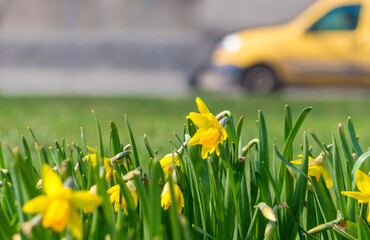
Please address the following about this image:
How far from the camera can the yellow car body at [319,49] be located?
10156 millimetres

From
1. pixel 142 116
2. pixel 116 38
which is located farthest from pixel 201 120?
pixel 116 38

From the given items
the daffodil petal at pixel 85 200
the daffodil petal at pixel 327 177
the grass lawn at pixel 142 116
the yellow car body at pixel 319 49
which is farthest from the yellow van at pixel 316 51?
the daffodil petal at pixel 85 200

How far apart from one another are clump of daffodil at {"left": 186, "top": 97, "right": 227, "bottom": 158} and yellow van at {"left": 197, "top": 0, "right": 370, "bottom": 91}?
29.8 feet

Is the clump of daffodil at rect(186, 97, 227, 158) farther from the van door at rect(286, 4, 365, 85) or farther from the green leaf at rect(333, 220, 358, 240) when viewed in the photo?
the van door at rect(286, 4, 365, 85)

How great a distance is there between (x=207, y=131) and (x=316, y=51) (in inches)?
365

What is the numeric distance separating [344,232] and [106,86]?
1344cm

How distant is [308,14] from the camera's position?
1027cm

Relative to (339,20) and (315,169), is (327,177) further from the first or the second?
(339,20)

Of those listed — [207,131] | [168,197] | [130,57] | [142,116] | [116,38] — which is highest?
[116,38]

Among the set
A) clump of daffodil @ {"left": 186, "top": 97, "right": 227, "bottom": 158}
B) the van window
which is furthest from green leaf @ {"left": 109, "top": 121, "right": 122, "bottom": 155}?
the van window

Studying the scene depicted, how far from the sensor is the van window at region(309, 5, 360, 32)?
10.2 meters

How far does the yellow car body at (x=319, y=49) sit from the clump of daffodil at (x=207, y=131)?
908cm

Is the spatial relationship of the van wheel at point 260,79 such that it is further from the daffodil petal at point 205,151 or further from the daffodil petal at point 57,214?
the daffodil petal at point 57,214

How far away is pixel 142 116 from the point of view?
596cm
